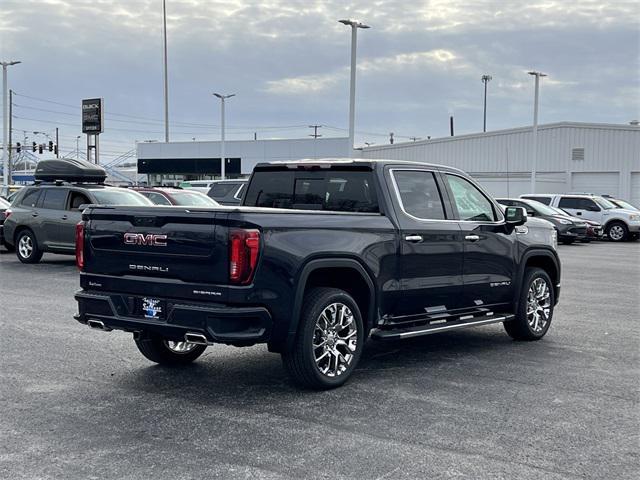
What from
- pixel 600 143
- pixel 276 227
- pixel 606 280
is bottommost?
pixel 606 280

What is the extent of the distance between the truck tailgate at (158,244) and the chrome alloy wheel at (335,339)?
101 centimetres

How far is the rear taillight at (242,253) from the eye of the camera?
19.9ft

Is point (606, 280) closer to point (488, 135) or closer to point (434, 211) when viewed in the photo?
point (434, 211)

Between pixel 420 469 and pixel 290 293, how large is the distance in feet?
6.24

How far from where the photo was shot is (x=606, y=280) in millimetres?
16297

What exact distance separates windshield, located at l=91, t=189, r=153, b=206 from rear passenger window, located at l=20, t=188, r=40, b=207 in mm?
1986

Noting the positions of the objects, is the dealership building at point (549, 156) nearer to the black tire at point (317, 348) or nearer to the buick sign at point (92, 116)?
the buick sign at point (92, 116)

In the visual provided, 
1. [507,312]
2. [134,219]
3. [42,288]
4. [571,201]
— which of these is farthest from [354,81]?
[134,219]

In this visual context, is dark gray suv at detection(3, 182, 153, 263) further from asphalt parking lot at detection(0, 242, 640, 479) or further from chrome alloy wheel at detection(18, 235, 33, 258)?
asphalt parking lot at detection(0, 242, 640, 479)

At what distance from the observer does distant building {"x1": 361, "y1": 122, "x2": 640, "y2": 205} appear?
4556 centimetres

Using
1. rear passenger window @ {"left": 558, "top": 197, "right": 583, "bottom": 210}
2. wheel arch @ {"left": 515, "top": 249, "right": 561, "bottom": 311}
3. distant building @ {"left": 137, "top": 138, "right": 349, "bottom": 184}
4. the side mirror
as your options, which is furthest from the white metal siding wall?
the side mirror

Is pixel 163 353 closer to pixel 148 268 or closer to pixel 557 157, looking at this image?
pixel 148 268

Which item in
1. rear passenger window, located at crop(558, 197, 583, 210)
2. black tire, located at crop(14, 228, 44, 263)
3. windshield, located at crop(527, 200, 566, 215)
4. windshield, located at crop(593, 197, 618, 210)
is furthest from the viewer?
windshield, located at crop(593, 197, 618, 210)

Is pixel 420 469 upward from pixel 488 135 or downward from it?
downward
